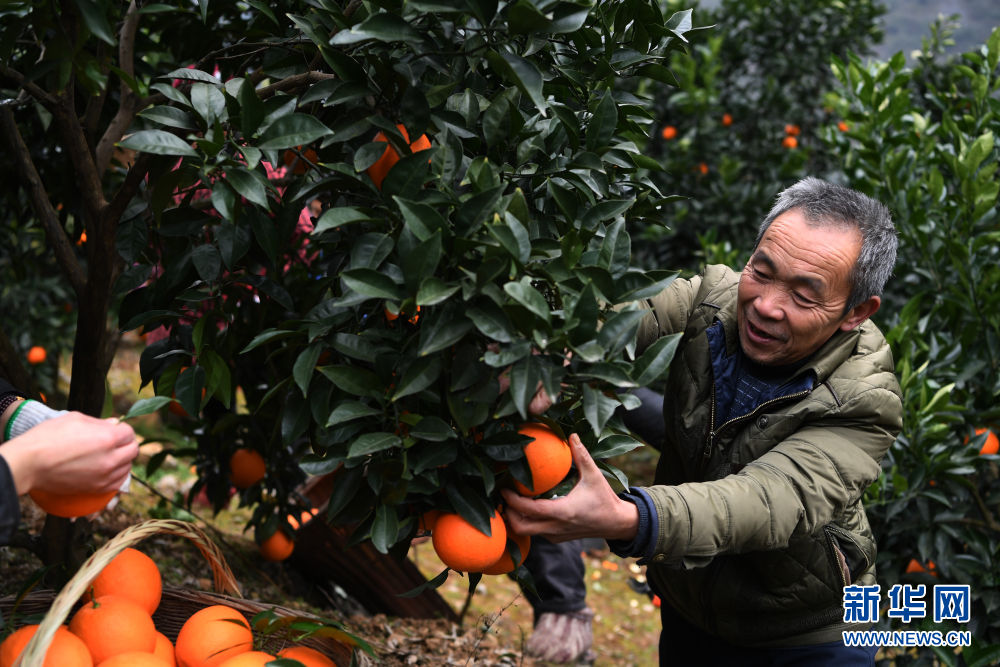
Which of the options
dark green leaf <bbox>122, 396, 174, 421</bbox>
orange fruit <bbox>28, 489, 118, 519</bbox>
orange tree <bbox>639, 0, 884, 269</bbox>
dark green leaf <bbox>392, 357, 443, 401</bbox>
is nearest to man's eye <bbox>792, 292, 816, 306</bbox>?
dark green leaf <bbox>392, 357, 443, 401</bbox>

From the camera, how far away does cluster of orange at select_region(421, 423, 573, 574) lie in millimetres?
1362

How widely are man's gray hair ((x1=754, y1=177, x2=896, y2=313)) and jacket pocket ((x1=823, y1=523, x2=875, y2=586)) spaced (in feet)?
1.70

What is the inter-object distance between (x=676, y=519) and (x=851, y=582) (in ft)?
2.48

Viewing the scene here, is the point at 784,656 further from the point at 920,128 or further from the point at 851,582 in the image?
the point at 920,128

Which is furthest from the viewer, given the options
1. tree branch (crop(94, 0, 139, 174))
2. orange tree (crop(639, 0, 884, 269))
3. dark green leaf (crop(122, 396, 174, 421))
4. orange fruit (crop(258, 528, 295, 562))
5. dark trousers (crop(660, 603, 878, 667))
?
orange tree (crop(639, 0, 884, 269))

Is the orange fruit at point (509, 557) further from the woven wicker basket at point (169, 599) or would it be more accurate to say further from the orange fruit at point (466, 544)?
the woven wicker basket at point (169, 599)

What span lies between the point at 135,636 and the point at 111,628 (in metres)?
0.05

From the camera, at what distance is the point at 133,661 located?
1.46 m

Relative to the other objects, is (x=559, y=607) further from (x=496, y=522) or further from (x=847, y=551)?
(x=496, y=522)

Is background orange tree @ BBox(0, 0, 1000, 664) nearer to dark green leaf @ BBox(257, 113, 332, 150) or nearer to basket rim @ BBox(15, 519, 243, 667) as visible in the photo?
dark green leaf @ BBox(257, 113, 332, 150)

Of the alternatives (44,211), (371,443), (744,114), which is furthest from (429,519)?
(744,114)

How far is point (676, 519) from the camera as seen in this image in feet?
5.04

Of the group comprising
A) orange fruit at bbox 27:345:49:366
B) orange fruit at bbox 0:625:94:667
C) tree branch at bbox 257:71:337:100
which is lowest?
orange fruit at bbox 0:625:94:667

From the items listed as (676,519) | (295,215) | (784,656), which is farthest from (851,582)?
(295,215)
